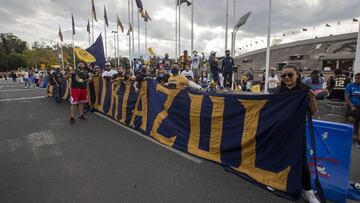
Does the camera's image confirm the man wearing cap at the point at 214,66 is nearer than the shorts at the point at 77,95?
No

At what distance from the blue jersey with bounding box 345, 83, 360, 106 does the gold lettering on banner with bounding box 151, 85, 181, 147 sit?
394 cm

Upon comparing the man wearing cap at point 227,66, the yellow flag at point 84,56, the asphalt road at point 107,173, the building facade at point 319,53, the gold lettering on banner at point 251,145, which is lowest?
the asphalt road at point 107,173

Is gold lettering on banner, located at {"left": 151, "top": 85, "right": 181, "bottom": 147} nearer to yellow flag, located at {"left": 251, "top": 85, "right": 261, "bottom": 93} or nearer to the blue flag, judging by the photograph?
the blue flag

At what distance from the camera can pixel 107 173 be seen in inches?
142

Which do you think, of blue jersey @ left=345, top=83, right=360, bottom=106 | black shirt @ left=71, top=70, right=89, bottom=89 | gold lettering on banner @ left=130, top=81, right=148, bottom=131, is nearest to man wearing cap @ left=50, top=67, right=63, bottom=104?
black shirt @ left=71, top=70, right=89, bottom=89

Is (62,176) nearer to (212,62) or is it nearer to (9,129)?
(9,129)

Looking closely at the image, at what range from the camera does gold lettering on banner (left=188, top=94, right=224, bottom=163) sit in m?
4.11

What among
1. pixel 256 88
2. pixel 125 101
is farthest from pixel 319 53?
pixel 125 101

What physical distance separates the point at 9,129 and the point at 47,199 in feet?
16.0

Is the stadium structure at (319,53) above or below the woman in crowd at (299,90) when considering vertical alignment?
above

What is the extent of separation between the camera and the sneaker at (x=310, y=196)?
277 cm

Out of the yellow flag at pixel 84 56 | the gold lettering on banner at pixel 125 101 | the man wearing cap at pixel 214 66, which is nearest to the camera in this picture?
the gold lettering on banner at pixel 125 101

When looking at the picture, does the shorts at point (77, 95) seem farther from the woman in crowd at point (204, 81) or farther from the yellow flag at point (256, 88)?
the yellow flag at point (256, 88)

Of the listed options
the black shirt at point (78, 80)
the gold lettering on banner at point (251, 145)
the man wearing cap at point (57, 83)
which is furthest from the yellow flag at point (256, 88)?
the gold lettering on banner at point (251, 145)
